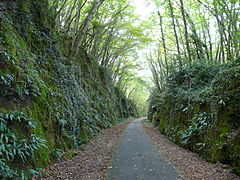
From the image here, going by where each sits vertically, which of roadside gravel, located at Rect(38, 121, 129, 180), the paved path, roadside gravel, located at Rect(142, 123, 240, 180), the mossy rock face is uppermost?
the mossy rock face

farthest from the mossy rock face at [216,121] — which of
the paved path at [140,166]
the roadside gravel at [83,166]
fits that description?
the roadside gravel at [83,166]

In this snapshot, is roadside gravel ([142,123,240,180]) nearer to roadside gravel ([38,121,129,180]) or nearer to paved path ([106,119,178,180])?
paved path ([106,119,178,180])

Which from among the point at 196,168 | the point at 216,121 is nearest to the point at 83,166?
the point at 196,168

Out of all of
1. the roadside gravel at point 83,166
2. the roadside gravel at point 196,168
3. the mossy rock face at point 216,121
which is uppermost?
the mossy rock face at point 216,121

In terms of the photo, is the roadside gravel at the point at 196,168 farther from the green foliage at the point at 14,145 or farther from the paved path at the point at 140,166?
the green foliage at the point at 14,145

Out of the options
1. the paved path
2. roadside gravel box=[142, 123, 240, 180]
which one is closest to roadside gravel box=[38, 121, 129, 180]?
the paved path

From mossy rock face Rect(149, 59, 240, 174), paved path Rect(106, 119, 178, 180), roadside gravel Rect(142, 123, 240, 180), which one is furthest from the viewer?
mossy rock face Rect(149, 59, 240, 174)

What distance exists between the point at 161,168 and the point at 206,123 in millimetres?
2708

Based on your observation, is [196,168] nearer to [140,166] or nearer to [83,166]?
[140,166]

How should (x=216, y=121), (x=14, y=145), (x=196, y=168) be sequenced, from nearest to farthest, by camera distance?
(x=14, y=145) → (x=196, y=168) → (x=216, y=121)

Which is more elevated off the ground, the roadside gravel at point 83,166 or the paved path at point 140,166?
the paved path at point 140,166

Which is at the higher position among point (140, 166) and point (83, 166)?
point (140, 166)

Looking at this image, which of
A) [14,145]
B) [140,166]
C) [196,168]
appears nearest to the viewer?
[14,145]

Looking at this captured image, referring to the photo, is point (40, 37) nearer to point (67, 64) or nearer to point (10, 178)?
point (67, 64)
